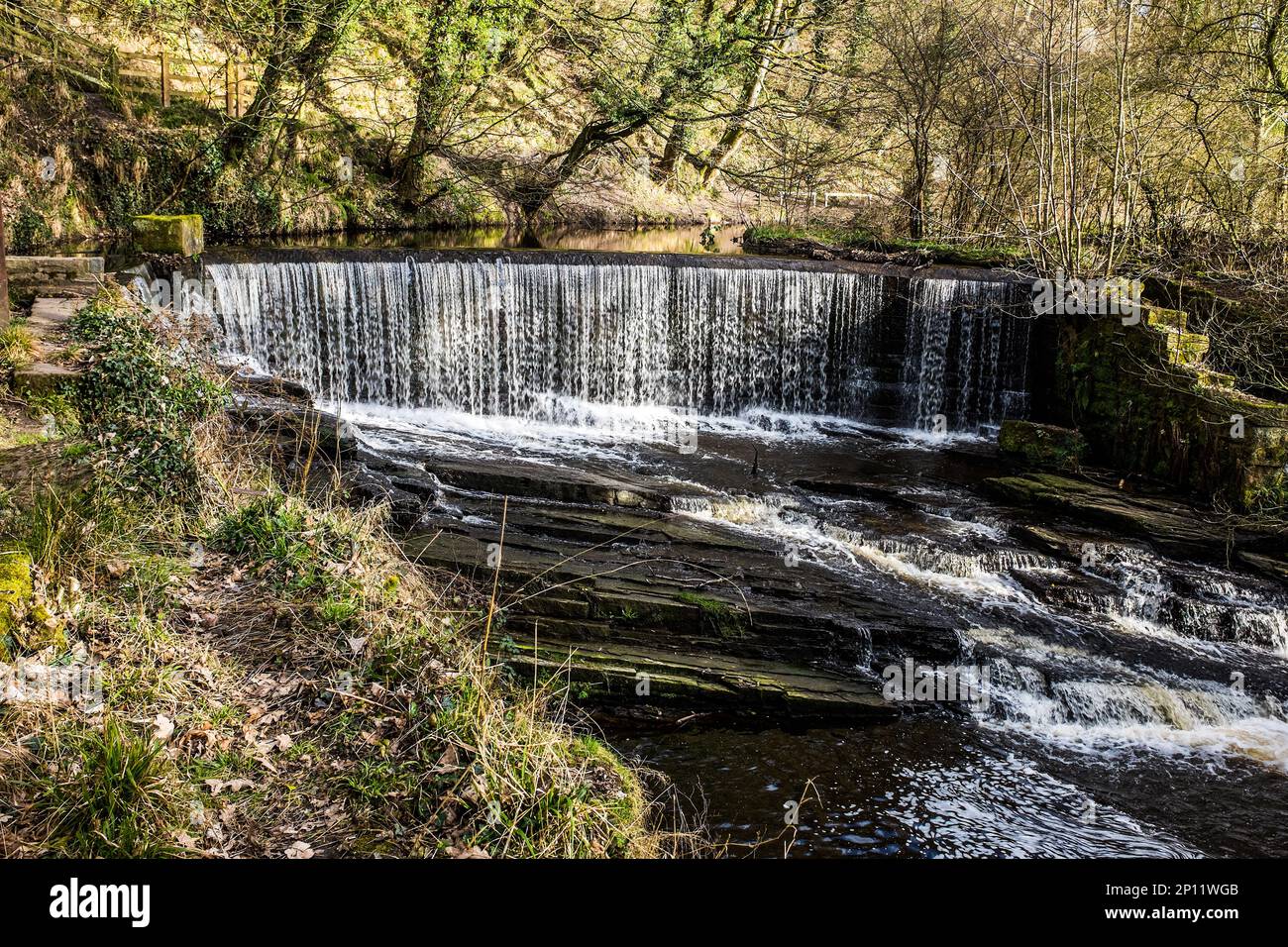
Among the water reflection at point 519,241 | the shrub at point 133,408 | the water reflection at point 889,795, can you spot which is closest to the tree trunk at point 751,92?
the water reflection at point 519,241

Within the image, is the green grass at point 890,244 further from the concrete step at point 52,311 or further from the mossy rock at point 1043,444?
the concrete step at point 52,311

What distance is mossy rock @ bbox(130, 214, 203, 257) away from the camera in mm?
12805

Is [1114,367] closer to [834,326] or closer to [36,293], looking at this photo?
[834,326]

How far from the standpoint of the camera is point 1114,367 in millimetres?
11695

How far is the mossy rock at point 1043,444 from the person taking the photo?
452 inches

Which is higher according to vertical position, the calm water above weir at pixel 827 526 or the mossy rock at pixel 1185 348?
the mossy rock at pixel 1185 348

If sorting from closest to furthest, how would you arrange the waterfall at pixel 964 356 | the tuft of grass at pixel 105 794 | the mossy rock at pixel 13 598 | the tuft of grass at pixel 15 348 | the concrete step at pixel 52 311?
1. the tuft of grass at pixel 105 794
2. the mossy rock at pixel 13 598
3. the tuft of grass at pixel 15 348
4. the concrete step at pixel 52 311
5. the waterfall at pixel 964 356

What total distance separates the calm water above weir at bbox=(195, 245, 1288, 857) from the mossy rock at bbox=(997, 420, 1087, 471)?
358 millimetres

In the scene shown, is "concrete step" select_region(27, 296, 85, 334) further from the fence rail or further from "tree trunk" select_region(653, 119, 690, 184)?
"tree trunk" select_region(653, 119, 690, 184)

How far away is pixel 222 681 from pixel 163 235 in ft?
33.7

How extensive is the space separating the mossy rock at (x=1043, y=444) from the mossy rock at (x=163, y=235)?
426 inches
